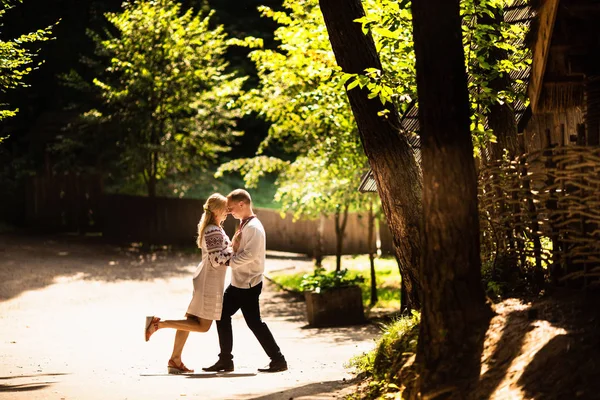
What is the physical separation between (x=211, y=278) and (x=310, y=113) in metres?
8.18

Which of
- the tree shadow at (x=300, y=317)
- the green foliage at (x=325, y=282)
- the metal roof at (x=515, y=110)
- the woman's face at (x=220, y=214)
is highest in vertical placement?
the metal roof at (x=515, y=110)

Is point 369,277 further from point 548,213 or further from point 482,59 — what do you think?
point 548,213

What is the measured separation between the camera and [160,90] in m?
29.3

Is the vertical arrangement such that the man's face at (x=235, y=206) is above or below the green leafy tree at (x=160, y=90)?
below

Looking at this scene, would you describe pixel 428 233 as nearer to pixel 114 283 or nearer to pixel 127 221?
pixel 114 283

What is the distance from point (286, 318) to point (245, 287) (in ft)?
26.0

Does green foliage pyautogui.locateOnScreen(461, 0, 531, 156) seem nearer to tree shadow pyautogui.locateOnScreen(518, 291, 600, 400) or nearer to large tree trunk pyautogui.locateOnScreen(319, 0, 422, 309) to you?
large tree trunk pyautogui.locateOnScreen(319, 0, 422, 309)

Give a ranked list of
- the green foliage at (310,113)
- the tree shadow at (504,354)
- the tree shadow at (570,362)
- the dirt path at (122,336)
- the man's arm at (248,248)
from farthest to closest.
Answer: the green foliage at (310,113) → the man's arm at (248,248) → the dirt path at (122,336) → the tree shadow at (504,354) → the tree shadow at (570,362)

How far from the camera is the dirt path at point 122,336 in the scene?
9.22 m

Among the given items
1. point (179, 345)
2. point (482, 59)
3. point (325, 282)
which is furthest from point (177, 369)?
point (325, 282)

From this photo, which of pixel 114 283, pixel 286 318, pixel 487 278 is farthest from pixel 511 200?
pixel 114 283

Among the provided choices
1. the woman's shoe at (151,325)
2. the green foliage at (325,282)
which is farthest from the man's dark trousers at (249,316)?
the green foliage at (325,282)

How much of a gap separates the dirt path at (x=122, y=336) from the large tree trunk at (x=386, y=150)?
62.7 inches

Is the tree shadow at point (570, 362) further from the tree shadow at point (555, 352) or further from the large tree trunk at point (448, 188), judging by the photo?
the large tree trunk at point (448, 188)
